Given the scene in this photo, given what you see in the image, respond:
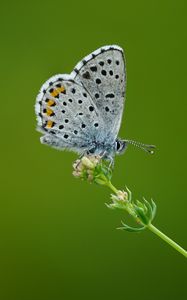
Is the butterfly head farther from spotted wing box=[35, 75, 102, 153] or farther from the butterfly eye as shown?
spotted wing box=[35, 75, 102, 153]

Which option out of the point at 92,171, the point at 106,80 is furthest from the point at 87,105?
Answer: the point at 92,171

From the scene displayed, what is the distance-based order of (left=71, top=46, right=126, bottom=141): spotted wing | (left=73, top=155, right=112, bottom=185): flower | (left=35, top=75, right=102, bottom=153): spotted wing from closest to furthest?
1. (left=73, top=155, right=112, bottom=185): flower
2. (left=71, top=46, right=126, bottom=141): spotted wing
3. (left=35, top=75, right=102, bottom=153): spotted wing

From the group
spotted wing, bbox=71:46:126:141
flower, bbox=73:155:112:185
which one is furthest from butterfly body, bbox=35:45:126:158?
flower, bbox=73:155:112:185

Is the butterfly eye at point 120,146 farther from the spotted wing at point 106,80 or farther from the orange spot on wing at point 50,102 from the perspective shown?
the orange spot on wing at point 50,102

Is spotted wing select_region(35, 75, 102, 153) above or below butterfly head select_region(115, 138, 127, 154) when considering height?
above

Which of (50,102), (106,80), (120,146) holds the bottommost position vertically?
(120,146)

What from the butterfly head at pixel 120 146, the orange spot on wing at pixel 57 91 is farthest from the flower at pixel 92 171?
the orange spot on wing at pixel 57 91

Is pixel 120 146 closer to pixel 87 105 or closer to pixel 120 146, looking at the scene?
pixel 120 146

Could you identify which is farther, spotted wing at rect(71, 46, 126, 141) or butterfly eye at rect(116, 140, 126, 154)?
butterfly eye at rect(116, 140, 126, 154)
